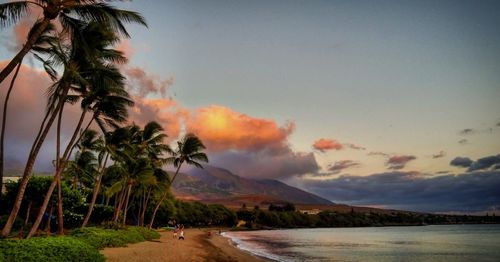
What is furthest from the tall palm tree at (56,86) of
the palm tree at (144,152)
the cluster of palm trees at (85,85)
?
the palm tree at (144,152)

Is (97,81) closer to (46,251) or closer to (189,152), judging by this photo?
(46,251)

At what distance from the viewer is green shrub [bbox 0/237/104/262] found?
11.3 meters

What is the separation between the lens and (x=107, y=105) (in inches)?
1008

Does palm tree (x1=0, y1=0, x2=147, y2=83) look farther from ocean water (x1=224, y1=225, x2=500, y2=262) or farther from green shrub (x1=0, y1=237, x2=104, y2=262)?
ocean water (x1=224, y1=225, x2=500, y2=262)

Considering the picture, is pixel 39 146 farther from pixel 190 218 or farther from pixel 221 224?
pixel 221 224

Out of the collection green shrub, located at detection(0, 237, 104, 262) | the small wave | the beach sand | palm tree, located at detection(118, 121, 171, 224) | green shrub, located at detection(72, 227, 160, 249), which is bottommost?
the small wave

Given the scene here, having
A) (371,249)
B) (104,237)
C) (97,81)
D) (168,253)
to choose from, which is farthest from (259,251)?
(97,81)

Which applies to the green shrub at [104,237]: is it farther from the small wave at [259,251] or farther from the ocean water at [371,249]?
the ocean water at [371,249]

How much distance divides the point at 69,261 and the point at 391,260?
29172mm

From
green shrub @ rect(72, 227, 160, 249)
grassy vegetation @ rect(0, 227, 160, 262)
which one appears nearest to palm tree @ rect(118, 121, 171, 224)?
green shrub @ rect(72, 227, 160, 249)

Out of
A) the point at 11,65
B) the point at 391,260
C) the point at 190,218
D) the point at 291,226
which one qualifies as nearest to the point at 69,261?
the point at 11,65

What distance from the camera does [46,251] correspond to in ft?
41.3

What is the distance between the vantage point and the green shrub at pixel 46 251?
37.0 ft

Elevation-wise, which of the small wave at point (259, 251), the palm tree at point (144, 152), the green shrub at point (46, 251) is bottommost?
the small wave at point (259, 251)
